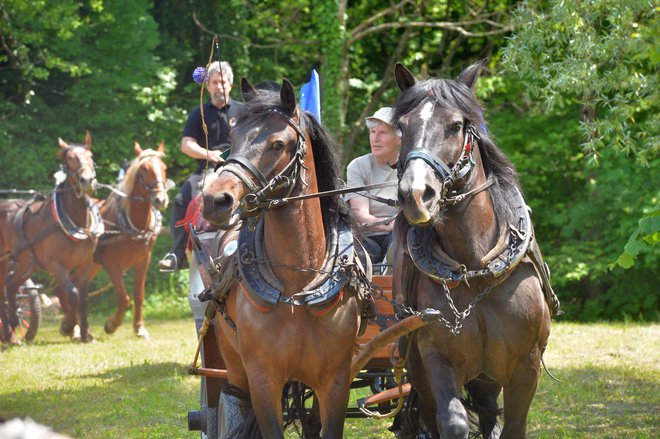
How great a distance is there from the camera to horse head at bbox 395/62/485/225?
405cm

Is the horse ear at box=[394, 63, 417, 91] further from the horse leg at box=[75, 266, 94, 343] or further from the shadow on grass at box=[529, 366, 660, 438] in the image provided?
the horse leg at box=[75, 266, 94, 343]

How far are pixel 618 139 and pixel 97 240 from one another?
7.22 metres

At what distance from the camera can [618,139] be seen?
8.46m

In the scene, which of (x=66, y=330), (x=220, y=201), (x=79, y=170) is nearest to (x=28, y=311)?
(x=66, y=330)

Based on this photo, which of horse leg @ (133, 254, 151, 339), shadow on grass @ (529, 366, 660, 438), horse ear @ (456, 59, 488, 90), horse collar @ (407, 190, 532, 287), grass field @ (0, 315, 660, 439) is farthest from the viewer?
horse leg @ (133, 254, 151, 339)

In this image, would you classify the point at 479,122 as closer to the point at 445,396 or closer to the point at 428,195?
the point at 428,195

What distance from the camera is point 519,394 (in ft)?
14.8

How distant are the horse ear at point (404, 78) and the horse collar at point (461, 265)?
2.21 feet

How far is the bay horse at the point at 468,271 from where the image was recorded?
173 inches

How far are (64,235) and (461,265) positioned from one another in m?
9.44

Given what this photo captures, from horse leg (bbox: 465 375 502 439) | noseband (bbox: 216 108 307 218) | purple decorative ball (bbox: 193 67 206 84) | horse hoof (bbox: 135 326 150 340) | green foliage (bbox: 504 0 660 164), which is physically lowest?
horse hoof (bbox: 135 326 150 340)

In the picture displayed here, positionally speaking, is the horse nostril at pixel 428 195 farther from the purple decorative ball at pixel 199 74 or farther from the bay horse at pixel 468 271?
the purple decorative ball at pixel 199 74

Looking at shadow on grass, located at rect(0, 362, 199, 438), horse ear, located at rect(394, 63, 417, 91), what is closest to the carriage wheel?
shadow on grass, located at rect(0, 362, 199, 438)

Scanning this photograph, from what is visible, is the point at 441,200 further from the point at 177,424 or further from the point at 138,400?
the point at 138,400
